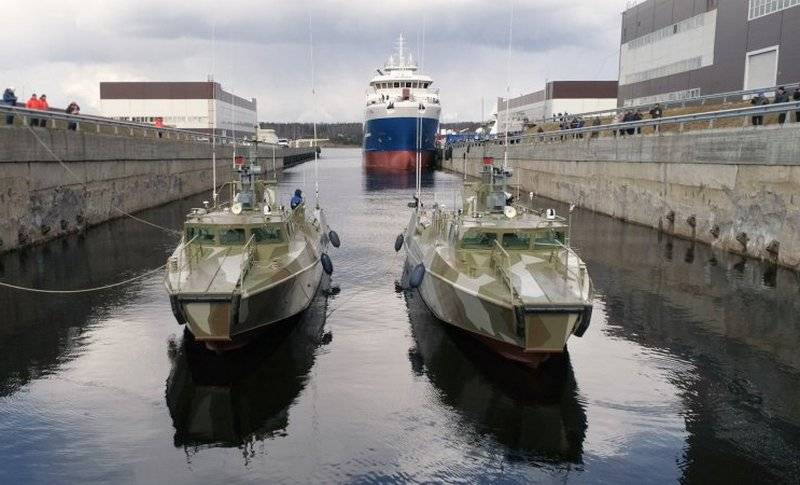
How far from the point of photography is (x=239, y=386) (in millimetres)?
12680

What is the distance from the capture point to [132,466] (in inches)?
379

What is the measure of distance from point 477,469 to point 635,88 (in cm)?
6588

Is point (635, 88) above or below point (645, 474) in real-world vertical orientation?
above

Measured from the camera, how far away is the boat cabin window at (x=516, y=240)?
50.2 ft

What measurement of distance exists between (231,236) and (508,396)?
8264mm

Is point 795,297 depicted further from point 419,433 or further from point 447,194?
point 447,194

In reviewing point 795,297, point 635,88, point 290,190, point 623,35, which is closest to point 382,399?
point 795,297

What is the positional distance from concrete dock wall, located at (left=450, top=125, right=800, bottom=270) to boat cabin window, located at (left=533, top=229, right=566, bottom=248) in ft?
34.7

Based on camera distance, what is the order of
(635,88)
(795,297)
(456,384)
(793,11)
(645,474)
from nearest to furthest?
(645,474) < (456,384) < (795,297) < (793,11) < (635,88)

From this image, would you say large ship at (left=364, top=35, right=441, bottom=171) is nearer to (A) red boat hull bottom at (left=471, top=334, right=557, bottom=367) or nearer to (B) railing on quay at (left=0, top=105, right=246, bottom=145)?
(B) railing on quay at (left=0, top=105, right=246, bottom=145)

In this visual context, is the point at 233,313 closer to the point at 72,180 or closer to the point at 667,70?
the point at 72,180

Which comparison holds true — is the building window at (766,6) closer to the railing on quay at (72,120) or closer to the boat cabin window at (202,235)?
the railing on quay at (72,120)

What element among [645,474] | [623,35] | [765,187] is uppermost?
[623,35]

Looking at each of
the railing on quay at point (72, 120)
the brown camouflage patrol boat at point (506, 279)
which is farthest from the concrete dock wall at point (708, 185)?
the railing on quay at point (72, 120)
